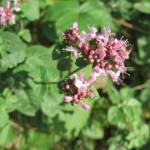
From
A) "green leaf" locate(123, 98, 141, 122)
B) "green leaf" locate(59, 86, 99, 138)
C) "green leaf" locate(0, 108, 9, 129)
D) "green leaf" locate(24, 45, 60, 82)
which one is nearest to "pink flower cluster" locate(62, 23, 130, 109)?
"green leaf" locate(24, 45, 60, 82)

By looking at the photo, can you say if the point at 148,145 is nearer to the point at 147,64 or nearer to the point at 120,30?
the point at 147,64

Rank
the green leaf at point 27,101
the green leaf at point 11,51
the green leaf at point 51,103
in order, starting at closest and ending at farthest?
the green leaf at point 11,51 < the green leaf at point 27,101 < the green leaf at point 51,103

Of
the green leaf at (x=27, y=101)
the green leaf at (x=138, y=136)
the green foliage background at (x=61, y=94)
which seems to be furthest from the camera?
the green leaf at (x=138, y=136)

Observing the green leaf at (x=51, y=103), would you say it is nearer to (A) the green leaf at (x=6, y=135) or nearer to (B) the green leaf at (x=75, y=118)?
(B) the green leaf at (x=75, y=118)

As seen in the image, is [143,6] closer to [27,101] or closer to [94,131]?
[94,131]

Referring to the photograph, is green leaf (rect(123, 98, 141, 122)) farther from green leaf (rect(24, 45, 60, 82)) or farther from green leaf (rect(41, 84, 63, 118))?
green leaf (rect(24, 45, 60, 82))

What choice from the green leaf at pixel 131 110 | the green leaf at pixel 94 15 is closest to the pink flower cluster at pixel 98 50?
the green leaf at pixel 94 15
